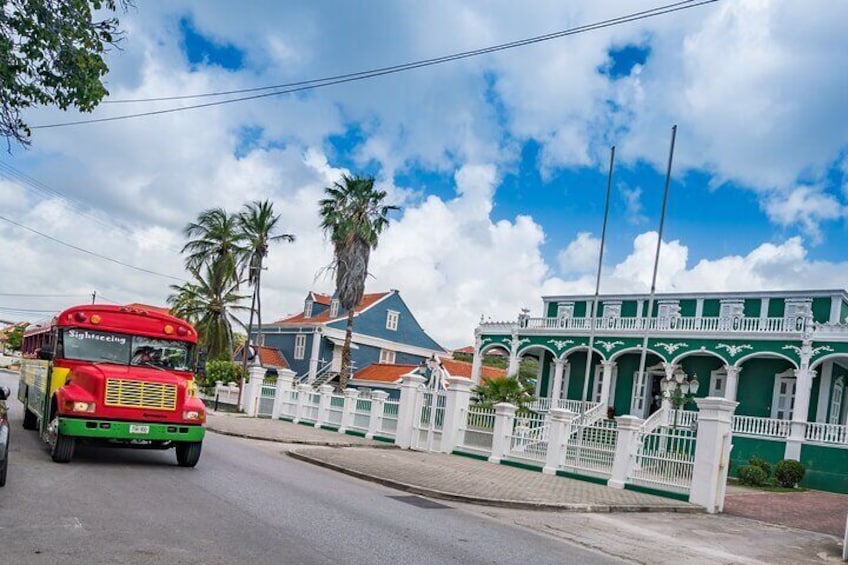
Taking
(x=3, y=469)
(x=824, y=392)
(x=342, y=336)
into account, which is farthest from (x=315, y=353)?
(x=3, y=469)

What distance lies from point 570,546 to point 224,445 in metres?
10.6

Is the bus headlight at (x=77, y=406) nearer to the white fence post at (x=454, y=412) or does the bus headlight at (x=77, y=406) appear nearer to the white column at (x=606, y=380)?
the white fence post at (x=454, y=412)

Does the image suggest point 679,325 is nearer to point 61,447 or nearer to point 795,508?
point 795,508

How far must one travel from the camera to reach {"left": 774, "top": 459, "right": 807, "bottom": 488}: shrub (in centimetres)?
2494

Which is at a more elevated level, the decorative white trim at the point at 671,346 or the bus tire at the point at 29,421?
the decorative white trim at the point at 671,346

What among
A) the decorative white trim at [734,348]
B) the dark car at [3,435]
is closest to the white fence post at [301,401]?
the decorative white trim at [734,348]

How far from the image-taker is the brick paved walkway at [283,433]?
22031 mm

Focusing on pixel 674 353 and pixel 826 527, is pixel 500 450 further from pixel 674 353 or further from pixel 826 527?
pixel 674 353

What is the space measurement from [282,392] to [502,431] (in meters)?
13.3

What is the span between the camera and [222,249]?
46.6 m

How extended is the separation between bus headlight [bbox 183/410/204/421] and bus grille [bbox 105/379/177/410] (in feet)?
0.78

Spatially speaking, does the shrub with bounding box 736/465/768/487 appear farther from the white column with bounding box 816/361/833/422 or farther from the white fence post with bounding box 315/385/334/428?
the white fence post with bounding box 315/385/334/428

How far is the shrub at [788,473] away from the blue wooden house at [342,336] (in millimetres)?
29323

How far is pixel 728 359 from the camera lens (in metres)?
30.8
